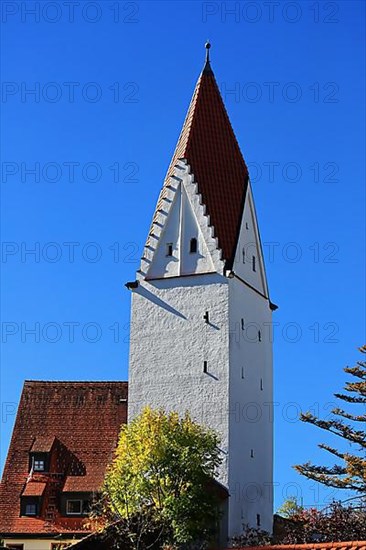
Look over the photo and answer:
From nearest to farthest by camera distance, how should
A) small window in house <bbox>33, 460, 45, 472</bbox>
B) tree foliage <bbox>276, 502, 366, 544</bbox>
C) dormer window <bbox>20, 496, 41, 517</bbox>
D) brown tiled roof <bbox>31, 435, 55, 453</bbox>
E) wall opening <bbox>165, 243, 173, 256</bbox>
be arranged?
tree foliage <bbox>276, 502, 366, 544</bbox> → dormer window <bbox>20, 496, 41, 517</bbox> → small window in house <bbox>33, 460, 45, 472</bbox> → brown tiled roof <bbox>31, 435, 55, 453</bbox> → wall opening <bbox>165, 243, 173, 256</bbox>

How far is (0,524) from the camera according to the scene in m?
38.3

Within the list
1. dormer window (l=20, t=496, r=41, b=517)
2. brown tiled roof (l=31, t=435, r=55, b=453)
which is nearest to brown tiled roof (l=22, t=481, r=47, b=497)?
dormer window (l=20, t=496, r=41, b=517)

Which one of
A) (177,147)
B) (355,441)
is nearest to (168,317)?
(177,147)

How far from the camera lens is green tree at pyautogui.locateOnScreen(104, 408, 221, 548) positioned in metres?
32.4

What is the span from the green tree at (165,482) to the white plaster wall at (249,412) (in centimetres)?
292

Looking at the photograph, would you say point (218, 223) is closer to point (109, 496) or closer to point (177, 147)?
point (177, 147)

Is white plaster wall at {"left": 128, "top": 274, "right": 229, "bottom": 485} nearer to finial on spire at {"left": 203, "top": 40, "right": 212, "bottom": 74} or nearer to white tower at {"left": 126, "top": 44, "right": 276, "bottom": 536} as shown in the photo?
white tower at {"left": 126, "top": 44, "right": 276, "bottom": 536}

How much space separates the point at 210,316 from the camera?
126 feet

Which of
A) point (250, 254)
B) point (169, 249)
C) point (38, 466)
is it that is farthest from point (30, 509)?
point (250, 254)

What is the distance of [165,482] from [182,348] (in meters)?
6.79

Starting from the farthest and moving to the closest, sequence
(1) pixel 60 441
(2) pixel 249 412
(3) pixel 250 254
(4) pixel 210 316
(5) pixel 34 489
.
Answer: (3) pixel 250 254 < (1) pixel 60 441 < (2) pixel 249 412 < (5) pixel 34 489 < (4) pixel 210 316

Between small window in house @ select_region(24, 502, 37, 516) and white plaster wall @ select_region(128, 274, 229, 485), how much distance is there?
4.77 m

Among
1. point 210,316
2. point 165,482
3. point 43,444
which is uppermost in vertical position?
point 210,316

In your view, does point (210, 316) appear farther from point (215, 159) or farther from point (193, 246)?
point (215, 159)
